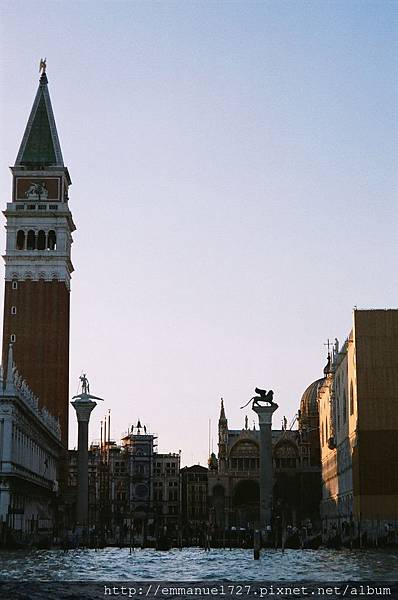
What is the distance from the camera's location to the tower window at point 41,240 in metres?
90.2

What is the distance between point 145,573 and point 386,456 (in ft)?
76.1

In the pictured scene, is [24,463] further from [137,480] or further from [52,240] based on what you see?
[137,480]

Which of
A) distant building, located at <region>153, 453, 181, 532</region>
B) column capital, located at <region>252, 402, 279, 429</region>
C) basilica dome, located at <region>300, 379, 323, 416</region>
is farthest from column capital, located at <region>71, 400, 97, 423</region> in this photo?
distant building, located at <region>153, 453, 181, 532</region>

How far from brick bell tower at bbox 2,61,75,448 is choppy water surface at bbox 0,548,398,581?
31082 millimetres

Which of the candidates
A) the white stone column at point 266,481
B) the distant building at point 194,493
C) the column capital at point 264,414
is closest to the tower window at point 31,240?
the column capital at point 264,414

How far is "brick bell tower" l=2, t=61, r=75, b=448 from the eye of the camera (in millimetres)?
86500

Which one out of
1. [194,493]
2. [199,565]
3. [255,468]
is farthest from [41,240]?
[194,493]

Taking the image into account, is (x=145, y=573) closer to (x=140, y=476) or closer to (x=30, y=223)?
(x=30, y=223)

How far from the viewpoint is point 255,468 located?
11512 centimetres

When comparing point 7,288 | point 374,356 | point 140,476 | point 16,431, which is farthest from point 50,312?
point 140,476

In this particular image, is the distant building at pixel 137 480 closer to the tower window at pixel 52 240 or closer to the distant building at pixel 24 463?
the tower window at pixel 52 240

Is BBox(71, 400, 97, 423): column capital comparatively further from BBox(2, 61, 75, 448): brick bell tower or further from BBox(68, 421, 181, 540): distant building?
BBox(68, 421, 181, 540): distant building

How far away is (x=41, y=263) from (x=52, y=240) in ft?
9.05

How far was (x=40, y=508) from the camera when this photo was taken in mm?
74125
